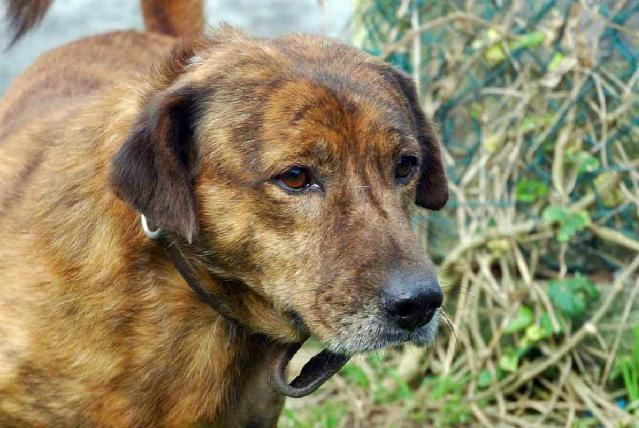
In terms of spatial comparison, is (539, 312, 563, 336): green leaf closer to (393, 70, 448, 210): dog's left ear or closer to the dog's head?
(393, 70, 448, 210): dog's left ear

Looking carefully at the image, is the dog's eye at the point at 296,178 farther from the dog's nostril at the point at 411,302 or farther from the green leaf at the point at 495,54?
the green leaf at the point at 495,54

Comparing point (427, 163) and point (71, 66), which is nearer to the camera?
point (427, 163)

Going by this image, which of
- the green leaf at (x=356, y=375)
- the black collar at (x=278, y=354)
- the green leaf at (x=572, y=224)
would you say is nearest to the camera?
the black collar at (x=278, y=354)

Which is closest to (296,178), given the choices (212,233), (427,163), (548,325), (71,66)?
(212,233)

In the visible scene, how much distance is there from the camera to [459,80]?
566 cm

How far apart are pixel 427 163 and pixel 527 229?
1678 millimetres

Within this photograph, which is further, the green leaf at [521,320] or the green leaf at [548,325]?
the green leaf at [521,320]

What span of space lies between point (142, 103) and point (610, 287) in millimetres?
2708

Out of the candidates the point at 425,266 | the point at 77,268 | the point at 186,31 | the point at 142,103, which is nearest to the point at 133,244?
the point at 77,268

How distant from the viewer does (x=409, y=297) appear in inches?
114

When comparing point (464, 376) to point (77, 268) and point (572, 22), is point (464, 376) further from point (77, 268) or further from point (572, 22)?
point (77, 268)

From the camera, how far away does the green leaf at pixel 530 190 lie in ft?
17.5

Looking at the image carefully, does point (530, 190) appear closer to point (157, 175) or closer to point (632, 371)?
point (632, 371)

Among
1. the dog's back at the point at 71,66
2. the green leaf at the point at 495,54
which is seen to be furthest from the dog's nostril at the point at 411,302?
the green leaf at the point at 495,54
